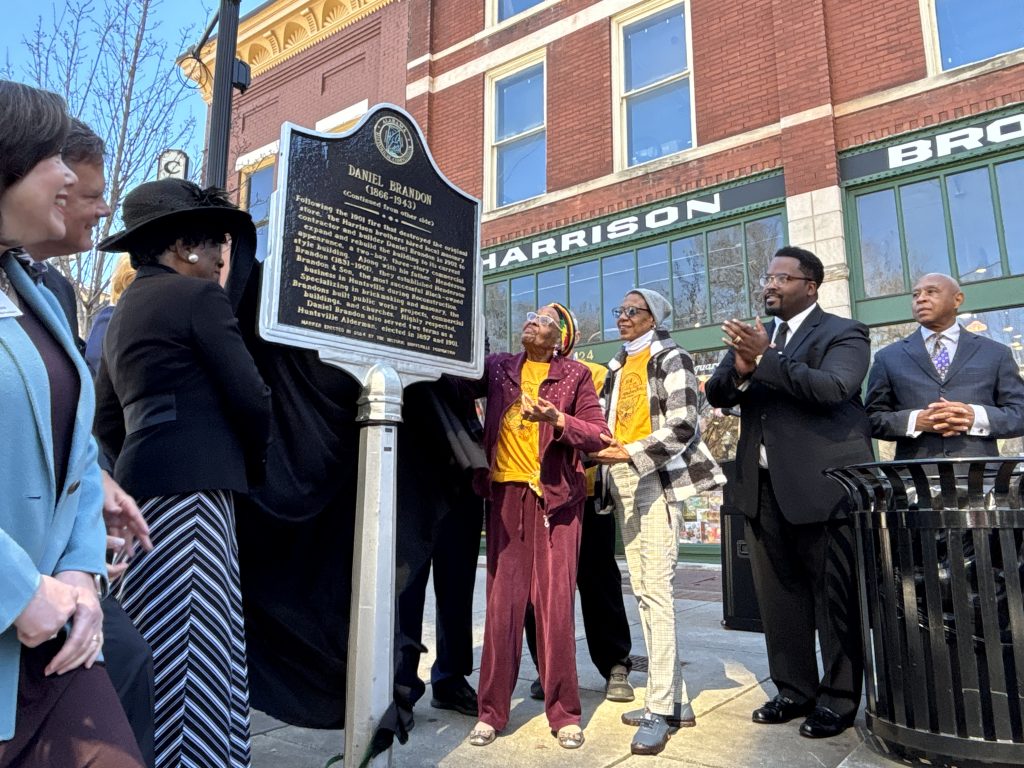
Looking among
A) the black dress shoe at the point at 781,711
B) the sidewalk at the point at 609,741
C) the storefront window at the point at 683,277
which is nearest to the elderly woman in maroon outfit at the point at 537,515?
the sidewalk at the point at 609,741

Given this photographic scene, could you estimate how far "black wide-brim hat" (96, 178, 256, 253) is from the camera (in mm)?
2328

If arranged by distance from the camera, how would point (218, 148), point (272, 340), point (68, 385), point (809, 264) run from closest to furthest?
point (68, 385) → point (272, 340) → point (809, 264) → point (218, 148)

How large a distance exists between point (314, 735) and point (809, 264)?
10.7 feet

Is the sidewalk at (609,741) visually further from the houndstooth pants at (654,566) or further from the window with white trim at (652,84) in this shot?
the window with white trim at (652,84)

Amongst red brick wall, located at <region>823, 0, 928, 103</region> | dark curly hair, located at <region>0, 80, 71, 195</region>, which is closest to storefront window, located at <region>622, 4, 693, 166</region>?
red brick wall, located at <region>823, 0, 928, 103</region>

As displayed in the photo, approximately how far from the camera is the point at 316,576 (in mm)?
2908

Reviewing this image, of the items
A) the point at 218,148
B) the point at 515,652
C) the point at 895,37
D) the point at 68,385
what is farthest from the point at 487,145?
the point at 68,385

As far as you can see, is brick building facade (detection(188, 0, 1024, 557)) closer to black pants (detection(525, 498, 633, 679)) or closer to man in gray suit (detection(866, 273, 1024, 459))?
man in gray suit (detection(866, 273, 1024, 459))

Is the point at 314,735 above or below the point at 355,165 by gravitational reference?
below

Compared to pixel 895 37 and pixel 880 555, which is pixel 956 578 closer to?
pixel 880 555

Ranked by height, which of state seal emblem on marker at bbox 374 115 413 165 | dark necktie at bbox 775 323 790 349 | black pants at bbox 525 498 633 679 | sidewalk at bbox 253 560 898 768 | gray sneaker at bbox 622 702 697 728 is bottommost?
sidewalk at bbox 253 560 898 768

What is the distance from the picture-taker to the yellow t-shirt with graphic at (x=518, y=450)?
3.37 meters

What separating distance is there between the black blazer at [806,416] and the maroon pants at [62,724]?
2767mm

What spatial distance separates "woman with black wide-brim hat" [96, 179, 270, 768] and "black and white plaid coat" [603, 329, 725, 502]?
1811 mm
